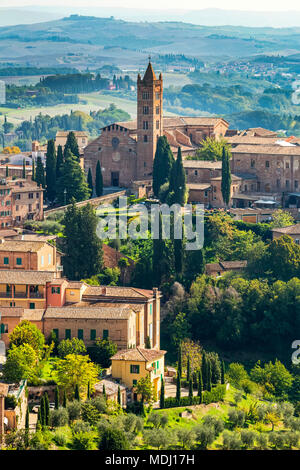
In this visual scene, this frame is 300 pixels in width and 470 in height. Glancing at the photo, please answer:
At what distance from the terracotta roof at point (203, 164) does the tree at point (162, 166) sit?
1597mm

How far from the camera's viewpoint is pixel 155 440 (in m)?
46.0

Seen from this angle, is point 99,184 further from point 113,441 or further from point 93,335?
point 113,441

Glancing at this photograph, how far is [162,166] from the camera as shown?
251ft

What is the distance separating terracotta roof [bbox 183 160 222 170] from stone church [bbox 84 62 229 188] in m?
3.18

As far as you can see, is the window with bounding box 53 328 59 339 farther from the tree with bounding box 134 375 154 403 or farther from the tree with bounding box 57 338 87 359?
the tree with bounding box 134 375 154 403

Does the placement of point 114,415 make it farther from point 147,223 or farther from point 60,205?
point 60,205

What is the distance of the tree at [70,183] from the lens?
75562 mm

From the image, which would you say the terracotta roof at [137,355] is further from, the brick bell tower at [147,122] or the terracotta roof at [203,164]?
the brick bell tower at [147,122]

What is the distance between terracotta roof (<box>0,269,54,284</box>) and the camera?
56.3 metres

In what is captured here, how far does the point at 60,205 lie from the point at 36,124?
108 meters

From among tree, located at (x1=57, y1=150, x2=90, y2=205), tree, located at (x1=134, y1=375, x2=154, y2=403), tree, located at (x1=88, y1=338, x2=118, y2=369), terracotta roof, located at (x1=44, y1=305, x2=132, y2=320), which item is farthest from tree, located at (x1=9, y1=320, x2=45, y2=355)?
tree, located at (x1=57, y1=150, x2=90, y2=205)

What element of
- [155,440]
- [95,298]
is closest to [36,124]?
[95,298]

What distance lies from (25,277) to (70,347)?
5.68 metres
